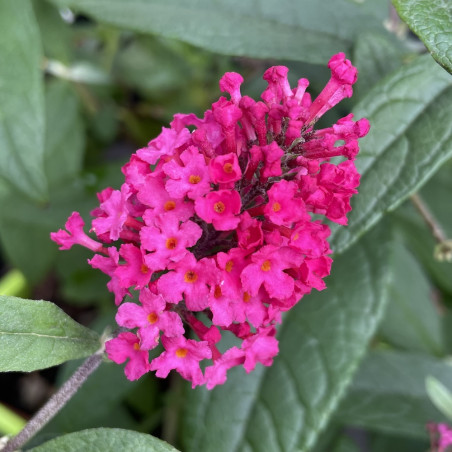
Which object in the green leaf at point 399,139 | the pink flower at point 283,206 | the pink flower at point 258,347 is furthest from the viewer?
the green leaf at point 399,139

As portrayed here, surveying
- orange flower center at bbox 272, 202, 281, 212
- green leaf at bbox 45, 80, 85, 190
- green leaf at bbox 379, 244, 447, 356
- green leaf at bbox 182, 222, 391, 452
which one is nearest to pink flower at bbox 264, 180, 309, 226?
orange flower center at bbox 272, 202, 281, 212

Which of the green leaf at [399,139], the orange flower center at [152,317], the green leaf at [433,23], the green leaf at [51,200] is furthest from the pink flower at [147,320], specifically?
the green leaf at [51,200]

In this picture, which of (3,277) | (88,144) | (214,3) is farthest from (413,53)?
(3,277)

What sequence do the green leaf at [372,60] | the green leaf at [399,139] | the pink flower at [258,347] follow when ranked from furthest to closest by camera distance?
1. the green leaf at [372,60]
2. the green leaf at [399,139]
3. the pink flower at [258,347]

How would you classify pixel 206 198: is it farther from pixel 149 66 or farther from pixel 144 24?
pixel 149 66

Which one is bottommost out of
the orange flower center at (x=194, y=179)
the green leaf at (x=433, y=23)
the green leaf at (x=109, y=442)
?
the green leaf at (x=109, y=442)

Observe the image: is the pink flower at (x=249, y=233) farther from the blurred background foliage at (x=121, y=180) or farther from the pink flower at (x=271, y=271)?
the blurred background foliage at (x=121, y=180)
